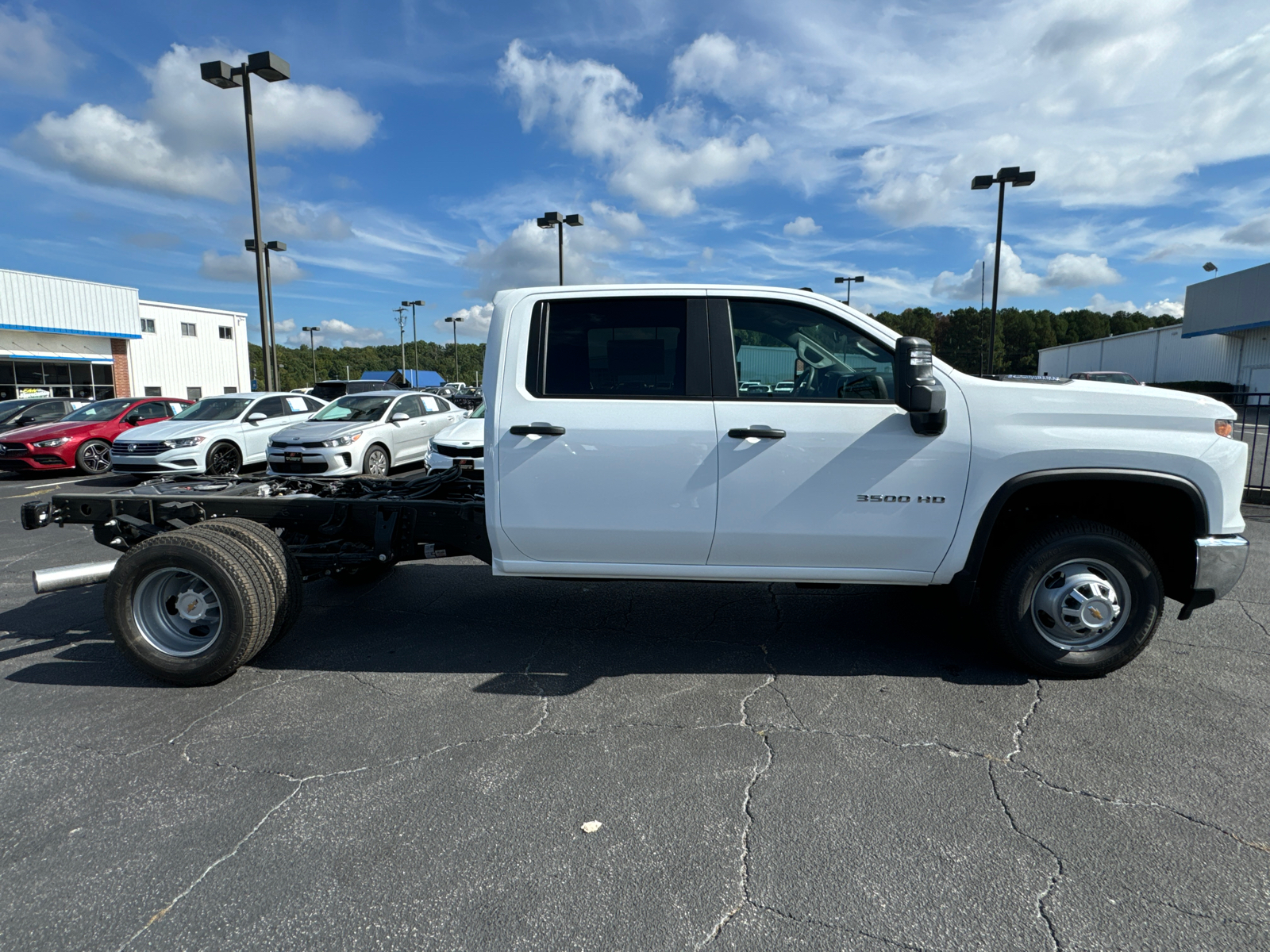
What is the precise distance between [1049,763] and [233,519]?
4.28 m

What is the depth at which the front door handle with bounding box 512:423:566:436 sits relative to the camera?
3.57 m

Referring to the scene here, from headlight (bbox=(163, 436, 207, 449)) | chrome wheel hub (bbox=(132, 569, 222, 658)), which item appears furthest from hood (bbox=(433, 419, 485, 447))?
chrome wheel hub (bbox=(132, 569, 222, 658))

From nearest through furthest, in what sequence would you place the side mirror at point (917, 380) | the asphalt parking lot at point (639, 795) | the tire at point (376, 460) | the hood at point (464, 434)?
the asphalt parking lot at point (639, 795)
the side mirror at point (917, 380)
the hood at point (464, 434)
the tire at point (376, 460)

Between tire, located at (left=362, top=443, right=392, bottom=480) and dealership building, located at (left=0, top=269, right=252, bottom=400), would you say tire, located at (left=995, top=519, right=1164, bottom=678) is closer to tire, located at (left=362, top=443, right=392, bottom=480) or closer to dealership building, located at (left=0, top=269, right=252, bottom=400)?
tire, located at (left=362, top=443, right=392, bottom=480)

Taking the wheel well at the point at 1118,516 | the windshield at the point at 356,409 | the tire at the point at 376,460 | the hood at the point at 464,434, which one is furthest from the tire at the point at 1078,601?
the windshield at the point at 356,409

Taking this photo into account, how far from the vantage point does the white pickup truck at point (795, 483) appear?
352cm

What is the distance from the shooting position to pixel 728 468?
3.55m

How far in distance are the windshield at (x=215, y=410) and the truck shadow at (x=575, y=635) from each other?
7.93 metres

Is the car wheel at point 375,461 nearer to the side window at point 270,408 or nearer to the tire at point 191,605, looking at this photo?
the side window at point 270,408

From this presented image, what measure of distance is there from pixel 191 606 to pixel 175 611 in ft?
0.45

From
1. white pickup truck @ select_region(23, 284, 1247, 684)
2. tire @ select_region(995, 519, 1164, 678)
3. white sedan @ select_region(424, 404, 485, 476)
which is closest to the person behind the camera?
white pickup truck @ select_region(23, 284, 1247, 684)

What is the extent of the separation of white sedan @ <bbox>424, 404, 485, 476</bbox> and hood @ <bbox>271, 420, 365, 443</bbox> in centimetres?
221

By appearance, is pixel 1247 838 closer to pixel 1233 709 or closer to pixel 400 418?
pixel 1233 709

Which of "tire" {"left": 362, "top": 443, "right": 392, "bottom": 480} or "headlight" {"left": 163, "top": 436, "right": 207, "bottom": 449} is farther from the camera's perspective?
"tire" {"left": 362, "top": 443, "right": 392, "bottom": 480}
